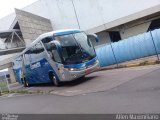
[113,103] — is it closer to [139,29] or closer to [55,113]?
[55,113]

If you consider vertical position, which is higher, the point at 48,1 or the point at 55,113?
the point at 48,1

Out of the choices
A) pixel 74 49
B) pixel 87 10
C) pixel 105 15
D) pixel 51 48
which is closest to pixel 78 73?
pixel 74 49

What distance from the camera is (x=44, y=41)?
1777 centimetres

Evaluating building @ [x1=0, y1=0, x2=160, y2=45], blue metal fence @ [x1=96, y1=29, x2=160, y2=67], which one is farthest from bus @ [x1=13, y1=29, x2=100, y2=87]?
building @ [x1=0, y1=0, x2=160, y2=45]

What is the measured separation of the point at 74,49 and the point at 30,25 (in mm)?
26389

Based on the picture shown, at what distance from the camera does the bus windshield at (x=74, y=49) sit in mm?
16281

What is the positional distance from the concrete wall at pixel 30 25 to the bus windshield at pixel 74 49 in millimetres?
22619

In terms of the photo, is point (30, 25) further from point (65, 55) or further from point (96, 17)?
point (65, 55)

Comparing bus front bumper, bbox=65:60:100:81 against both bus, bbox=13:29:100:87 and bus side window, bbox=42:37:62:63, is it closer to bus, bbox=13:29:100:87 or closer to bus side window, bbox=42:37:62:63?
bus, bbox=13:29:100:87

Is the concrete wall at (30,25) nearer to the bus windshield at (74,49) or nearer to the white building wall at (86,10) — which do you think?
the white building wall at (86,10)

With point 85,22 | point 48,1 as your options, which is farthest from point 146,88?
point 48,1

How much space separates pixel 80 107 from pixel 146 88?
241 cm

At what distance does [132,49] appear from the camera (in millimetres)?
23641

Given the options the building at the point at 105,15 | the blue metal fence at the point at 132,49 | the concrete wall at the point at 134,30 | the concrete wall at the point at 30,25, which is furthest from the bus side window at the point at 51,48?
the concrete wall at the point at 134,30
